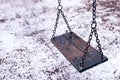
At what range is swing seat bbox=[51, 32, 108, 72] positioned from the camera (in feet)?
11.7

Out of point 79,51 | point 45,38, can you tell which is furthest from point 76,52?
point 45,38

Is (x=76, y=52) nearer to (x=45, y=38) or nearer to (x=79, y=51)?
(x=79, y=51)

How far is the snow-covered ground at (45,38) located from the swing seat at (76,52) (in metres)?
0.28

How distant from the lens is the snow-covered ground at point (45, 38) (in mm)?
3852

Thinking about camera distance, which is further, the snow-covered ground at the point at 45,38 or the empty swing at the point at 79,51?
the snow-covered ground at the point at 45,38

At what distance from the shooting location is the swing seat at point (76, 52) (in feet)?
11.7

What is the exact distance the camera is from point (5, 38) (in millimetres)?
5324

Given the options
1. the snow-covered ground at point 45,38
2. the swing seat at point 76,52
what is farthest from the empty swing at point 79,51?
the snow-covered ground at point 45,38

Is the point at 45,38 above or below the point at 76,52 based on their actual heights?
below

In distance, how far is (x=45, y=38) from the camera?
16.7ft

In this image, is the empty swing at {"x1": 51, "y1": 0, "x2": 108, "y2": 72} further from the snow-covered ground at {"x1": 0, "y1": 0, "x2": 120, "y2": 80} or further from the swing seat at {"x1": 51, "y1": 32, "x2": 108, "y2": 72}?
the snow-covered ground at {"x1": 0, "y1": 0, "x2": 120, "y2": 80}

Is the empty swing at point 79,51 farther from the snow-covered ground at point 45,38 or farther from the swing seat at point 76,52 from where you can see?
the snow-covered ground at point 45,38

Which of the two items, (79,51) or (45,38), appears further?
(45,38)

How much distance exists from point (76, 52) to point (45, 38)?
4.59 ft
